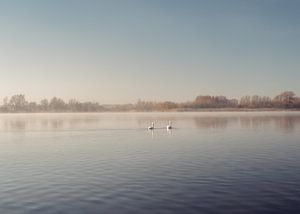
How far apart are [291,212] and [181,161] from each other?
14.1 m

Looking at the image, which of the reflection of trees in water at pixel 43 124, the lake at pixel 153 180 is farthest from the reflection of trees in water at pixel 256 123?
the lake at pixel 153 180

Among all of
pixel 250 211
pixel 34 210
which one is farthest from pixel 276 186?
pixel 34 210

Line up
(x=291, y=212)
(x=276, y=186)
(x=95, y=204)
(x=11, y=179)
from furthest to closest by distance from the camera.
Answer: (x=11, y=179) < (x=276, y=186) < (x=95, y=204) < (x=291, y=212)

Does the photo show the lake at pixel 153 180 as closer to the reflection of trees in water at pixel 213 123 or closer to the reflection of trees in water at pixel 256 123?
the reflection of trees in water at pixel 256 123

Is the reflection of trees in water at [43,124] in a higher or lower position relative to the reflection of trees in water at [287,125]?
lower

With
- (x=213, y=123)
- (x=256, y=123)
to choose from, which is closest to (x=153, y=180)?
(x=256, y=123)

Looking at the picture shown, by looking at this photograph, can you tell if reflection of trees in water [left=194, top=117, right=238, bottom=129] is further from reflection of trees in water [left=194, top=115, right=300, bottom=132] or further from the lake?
the lake

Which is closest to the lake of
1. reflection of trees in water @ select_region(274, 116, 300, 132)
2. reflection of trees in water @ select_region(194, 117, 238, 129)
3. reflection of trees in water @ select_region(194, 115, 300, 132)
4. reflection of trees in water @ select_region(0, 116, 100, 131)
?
reflection of trees in water @ select_region(274, 116, 300, 132)

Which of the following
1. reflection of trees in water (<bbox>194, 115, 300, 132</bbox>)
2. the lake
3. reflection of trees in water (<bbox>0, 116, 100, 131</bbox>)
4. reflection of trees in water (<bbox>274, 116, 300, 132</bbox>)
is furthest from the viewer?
reflection of trees in water (<bbox>0, 116, 100, 131</bbox>)

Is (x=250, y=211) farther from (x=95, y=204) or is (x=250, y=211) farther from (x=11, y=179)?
(x=11, y=179)

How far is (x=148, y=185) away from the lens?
2127cm

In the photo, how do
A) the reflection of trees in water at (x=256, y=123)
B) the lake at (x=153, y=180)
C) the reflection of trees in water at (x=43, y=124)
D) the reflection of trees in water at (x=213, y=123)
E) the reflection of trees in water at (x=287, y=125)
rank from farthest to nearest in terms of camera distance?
the reflection of trees in water at (x=43, y=124) → the reflection of trees in water at (x=213, y=123) → the reflection of trees in water at (x=256, y=123) → the reflection of trees in water at (x=287, y=125) → the lake at (x=153, y=180)

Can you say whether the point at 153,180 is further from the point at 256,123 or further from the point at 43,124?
the point at 43,124

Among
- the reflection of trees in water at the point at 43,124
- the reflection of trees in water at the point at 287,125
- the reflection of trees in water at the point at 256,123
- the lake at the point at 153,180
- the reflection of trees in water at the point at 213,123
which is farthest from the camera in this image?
the reflection of trees in water at the point at 43,124
